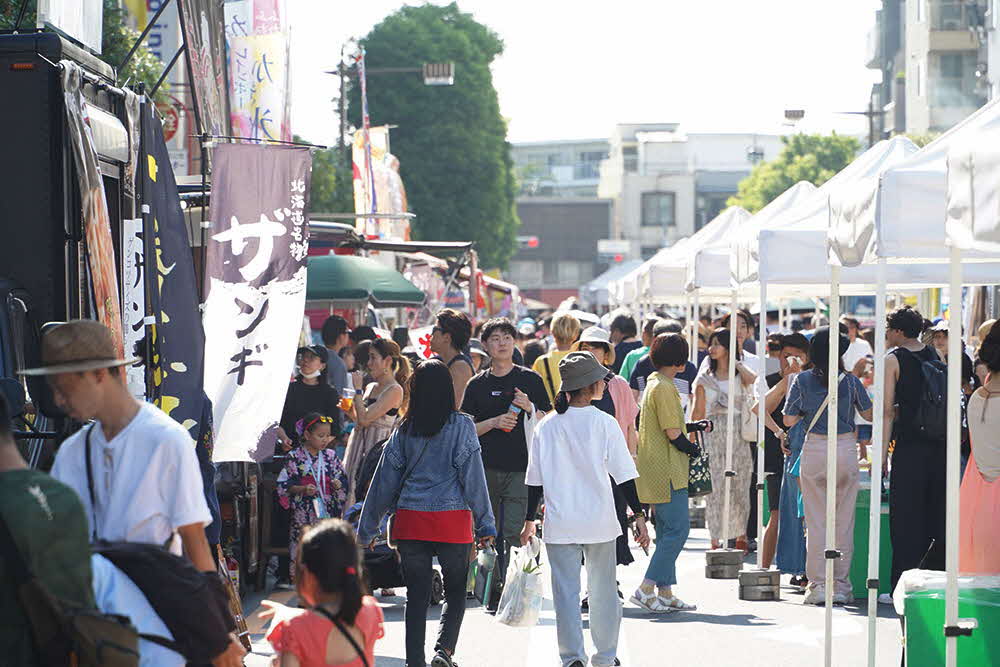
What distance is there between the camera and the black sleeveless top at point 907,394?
10453mm

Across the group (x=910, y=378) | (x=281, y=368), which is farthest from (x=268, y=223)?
(x=910, y=378)

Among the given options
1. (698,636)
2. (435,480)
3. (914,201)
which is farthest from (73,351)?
(698,636)

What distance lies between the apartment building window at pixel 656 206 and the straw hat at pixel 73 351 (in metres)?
101

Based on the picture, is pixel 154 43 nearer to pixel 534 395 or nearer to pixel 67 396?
pixel 534 395

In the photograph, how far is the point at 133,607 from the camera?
4.71 metres

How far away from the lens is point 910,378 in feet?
34.4

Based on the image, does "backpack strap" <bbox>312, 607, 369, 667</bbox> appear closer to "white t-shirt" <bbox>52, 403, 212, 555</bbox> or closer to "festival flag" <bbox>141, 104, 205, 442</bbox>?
"white t-shirt" <bbox>52, 403, 212, 555</bbox>

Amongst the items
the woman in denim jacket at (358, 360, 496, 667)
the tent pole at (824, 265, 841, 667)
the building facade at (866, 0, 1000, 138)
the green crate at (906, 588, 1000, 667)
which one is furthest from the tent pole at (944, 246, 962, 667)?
the building facade at (866, 0, 1000, 138)

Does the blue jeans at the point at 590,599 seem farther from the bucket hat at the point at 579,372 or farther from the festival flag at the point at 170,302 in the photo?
the festival flag at the point at 170,302

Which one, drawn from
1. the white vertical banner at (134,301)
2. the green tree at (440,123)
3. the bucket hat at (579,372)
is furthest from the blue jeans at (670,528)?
the green tree at (440,123)

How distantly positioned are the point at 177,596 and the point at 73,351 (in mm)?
837

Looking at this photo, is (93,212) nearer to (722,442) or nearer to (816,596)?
(816,596)

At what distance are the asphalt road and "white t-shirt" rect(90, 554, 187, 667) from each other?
14.4 ft

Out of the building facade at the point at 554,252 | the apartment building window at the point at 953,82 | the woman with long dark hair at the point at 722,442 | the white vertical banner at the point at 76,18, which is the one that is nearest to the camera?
the white vertical banner at the point at 76,18
